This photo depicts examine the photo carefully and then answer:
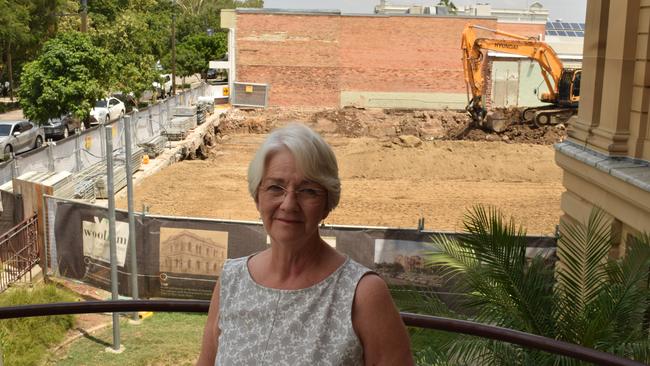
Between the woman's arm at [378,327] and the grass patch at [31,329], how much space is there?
35.2ft

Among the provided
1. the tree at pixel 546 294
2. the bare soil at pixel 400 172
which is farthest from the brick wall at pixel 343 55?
the tree at pixel 546 294

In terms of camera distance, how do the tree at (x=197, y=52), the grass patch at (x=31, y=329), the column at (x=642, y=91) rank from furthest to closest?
the tree at (x=197, y=52) < the grass patch at (x=31, y=329) < the column at (x=642, y=91)

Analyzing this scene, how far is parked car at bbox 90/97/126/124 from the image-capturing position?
40.7m

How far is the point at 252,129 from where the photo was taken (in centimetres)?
4509

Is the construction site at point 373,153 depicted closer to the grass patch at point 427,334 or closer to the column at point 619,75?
the column at point 619,75

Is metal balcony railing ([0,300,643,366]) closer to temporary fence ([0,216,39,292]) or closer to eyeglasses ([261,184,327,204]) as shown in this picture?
eyeglasses ([261,184,327,204])

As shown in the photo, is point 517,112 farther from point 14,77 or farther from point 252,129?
point 14,77

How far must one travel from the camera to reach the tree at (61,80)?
32562mm

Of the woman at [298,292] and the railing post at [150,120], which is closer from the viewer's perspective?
the woman at [298,292]

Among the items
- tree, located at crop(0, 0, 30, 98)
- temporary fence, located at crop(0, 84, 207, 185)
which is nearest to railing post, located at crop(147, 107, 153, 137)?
temporary fence, located at crop(0, 84, 207, 185)

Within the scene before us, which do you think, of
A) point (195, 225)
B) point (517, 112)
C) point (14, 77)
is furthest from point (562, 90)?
point (14, 77)

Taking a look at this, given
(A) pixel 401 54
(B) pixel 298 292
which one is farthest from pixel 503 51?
(B) pixel 298 292

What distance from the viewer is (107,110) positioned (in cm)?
4250

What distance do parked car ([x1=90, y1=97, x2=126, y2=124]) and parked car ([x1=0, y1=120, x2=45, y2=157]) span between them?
6833mm
